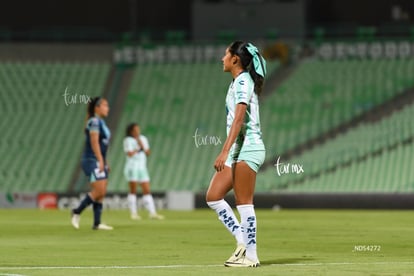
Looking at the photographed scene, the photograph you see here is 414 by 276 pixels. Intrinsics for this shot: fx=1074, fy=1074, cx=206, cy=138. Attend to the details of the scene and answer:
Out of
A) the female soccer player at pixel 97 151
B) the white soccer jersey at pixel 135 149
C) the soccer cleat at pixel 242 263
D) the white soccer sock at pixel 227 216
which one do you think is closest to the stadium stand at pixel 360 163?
the white soccer jersey at pixel 135 149

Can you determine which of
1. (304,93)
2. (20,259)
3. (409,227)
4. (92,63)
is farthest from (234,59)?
(92,63)

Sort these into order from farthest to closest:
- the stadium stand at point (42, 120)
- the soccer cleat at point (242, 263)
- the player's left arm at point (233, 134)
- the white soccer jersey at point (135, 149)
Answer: the stadium stand at point (42, 120) → the white soccer jersey at point (135, 149) → the soccer cleat at point (242, 263) → the player's left arm at point (233, 134)

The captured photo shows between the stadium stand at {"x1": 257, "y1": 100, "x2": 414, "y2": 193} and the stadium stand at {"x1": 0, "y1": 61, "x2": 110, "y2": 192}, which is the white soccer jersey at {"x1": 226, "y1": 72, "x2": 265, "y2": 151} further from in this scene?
the stadium stand at {"x1": 0, "y1": 61, "x2": 110, "y2": 192}

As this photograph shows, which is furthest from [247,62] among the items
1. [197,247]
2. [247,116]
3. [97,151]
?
[97,151]

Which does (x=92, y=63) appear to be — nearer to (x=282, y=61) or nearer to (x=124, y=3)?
(x=124, y=3)

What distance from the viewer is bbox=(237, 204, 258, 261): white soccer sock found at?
12.2m

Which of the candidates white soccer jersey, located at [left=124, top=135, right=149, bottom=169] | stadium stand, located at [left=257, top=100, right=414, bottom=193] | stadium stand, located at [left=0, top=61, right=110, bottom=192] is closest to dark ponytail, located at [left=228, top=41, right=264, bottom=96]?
white soccer jersey, located at [left=124, top=135, right=149, bottom=169]

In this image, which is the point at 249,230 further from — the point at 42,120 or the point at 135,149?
the point at 42,120

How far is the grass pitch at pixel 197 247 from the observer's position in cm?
1199

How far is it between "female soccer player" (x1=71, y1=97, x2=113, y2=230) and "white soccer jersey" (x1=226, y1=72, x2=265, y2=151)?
766 cm

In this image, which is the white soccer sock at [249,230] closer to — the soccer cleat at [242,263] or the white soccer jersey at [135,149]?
the soccer cleat at [242,263]

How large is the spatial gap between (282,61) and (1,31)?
11.3 m

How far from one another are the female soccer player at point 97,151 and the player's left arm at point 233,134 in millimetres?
7943

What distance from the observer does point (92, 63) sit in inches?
1700
